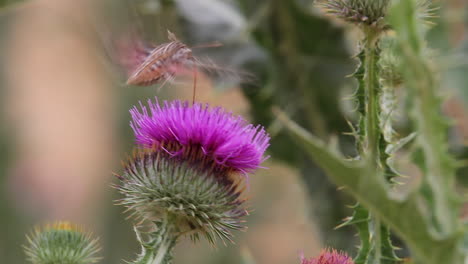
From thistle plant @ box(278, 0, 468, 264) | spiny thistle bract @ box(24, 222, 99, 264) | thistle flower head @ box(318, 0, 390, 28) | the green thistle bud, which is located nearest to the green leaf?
thistle plant @ box(278, 0, 468, 264)

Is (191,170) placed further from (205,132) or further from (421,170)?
(421,170)

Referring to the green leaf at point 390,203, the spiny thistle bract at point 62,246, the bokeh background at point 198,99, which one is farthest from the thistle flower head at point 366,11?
the spiny thistle bract at point 62,246

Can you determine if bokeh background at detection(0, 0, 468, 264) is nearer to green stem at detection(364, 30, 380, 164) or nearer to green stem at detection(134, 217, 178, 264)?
green stem at detection(134, 217, 178, 264)

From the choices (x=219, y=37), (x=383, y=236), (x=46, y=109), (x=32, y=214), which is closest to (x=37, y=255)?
(x=383, y=236)

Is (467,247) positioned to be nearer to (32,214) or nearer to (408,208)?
(408,208)

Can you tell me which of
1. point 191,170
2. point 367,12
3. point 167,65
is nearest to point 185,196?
point 191,170
